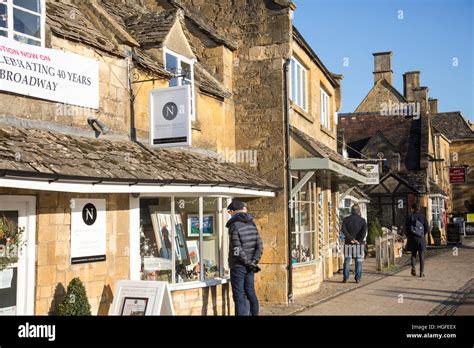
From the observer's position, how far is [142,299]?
8.21 m

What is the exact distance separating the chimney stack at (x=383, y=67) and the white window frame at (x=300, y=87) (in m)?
30.9

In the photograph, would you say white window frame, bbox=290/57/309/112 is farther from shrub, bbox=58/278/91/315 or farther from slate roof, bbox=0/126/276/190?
shrub, bbox=58/278/91/315

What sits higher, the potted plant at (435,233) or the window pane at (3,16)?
the window pane at (3,16)

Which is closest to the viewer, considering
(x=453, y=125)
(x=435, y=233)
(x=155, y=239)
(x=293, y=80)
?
(x=155, y=239)

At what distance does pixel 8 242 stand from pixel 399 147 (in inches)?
1259

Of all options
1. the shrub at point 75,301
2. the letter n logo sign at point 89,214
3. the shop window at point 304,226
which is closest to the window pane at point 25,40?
the letter n logo sign at point 89,214

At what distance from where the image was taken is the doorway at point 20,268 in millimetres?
7656

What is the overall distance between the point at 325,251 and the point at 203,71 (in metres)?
6.79

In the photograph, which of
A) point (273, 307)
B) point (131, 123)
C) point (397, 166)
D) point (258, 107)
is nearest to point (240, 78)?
point (258, 107)

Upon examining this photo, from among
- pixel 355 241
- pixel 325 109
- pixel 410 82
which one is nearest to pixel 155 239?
pixel 355 241

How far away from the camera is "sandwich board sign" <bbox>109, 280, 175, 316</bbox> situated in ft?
26.5

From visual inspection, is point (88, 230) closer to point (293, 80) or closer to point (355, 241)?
point (293, 80)

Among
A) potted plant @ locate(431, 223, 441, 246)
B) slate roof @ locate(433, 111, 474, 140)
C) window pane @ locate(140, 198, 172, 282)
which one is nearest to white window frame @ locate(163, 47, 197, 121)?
window pane @ locate(140, 198, 172, 282)

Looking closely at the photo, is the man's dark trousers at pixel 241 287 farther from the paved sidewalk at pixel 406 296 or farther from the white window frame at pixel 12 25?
the white window frame at pixel 12 25
